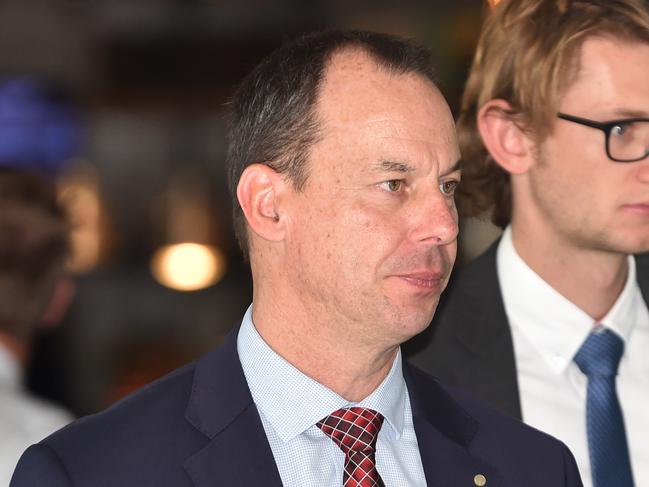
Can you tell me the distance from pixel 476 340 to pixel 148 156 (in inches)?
366

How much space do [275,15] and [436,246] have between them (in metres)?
9.08

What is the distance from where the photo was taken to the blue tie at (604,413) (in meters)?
2.84

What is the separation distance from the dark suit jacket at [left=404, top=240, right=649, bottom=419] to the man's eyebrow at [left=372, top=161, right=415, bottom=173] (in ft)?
2.39

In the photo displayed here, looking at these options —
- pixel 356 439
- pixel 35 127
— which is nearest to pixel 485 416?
pixel 356 439

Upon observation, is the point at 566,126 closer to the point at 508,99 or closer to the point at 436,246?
the point at 508,99

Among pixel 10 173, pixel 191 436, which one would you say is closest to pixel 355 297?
pixel 191 436

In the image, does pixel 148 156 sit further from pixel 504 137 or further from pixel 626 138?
pixel 626 138

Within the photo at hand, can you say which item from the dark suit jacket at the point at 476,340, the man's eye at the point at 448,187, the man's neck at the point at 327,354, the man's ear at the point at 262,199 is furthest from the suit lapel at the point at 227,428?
the dark suit jacket at the point at 476,340

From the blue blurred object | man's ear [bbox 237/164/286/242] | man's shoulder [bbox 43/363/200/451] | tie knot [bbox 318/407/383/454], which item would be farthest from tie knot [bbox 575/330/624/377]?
the blue blurred object

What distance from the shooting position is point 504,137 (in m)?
3.12

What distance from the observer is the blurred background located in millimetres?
11242

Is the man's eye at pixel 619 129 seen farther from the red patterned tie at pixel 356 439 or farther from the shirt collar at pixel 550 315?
the red patterned tie at pixel 356 439

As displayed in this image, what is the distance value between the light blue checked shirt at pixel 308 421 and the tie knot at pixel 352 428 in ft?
0.04

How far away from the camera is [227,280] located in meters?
11.6
